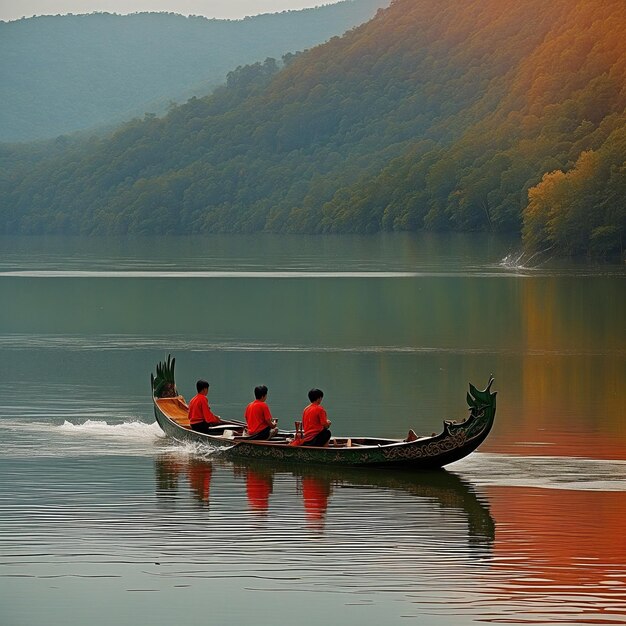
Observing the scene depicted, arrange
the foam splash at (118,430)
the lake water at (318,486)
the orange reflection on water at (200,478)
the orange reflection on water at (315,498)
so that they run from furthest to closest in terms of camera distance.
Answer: the foam splash at (118,430) < the orange reflection on water at (200,478) < the orange reflection on water at (315,498) < the lake water at (318,486)

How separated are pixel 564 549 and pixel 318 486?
5.72m

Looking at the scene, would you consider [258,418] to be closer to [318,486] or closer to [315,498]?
[318,486]

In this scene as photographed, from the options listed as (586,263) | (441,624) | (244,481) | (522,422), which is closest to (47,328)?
(522,422)

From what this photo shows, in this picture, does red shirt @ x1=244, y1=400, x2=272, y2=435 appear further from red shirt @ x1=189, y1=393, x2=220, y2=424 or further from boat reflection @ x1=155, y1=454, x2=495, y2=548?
red shirt @ x1=189, y1=393, x2=220, y2=424

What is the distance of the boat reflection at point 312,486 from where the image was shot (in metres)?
22.0

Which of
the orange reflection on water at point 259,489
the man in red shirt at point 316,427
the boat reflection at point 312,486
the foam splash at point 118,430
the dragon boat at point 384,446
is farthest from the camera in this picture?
the foam splash at point 118,430

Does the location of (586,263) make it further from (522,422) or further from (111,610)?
(111,610)

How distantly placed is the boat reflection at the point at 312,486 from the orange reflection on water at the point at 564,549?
21.1 inches

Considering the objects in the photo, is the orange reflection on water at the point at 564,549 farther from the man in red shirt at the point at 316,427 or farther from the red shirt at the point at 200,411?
the red shirt at the point at 200,411

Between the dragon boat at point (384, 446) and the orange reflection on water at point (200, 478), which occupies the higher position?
the dragon boat at point (384, 446)

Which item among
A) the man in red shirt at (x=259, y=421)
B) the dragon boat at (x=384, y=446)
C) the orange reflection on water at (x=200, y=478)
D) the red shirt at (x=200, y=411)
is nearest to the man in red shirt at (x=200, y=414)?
the red shirt at (x=200, y=411)

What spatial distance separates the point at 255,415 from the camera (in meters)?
26.5

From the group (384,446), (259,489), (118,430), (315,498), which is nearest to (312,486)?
(259,489)

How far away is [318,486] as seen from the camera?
78.9ft
